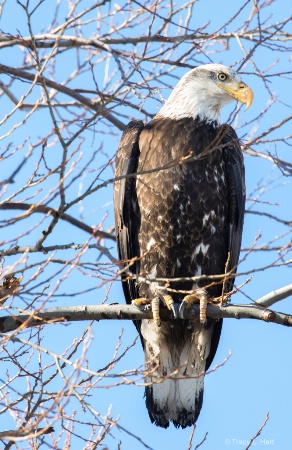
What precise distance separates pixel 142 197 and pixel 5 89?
7.00 feet

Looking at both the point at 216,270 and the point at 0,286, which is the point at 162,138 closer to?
the point at 216,270

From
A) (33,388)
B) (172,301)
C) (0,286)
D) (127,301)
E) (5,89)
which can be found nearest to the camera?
(0,286)

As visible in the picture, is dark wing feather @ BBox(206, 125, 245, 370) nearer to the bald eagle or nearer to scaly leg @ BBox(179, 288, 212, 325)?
the bald eagle

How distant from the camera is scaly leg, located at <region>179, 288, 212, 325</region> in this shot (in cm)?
513

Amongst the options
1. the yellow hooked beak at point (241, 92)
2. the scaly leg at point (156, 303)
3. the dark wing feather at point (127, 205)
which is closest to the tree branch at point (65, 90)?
the dark wing feather at point (127, 205)

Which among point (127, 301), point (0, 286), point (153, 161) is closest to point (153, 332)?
point (127, 301)

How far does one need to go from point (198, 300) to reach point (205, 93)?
163 centimetres

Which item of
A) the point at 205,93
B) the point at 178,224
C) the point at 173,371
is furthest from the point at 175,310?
the point at 205,93

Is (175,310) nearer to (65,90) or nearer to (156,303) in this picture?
(156,303)

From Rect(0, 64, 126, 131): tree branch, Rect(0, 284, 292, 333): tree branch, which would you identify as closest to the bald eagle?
Rect(0, 64, 126, 131): tree branch

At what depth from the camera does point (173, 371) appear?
602 centimetres

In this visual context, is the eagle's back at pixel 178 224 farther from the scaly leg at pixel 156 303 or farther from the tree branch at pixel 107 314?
the tree branch at pixel 107 314

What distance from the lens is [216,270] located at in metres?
A: 5.77

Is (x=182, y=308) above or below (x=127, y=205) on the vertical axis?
below
